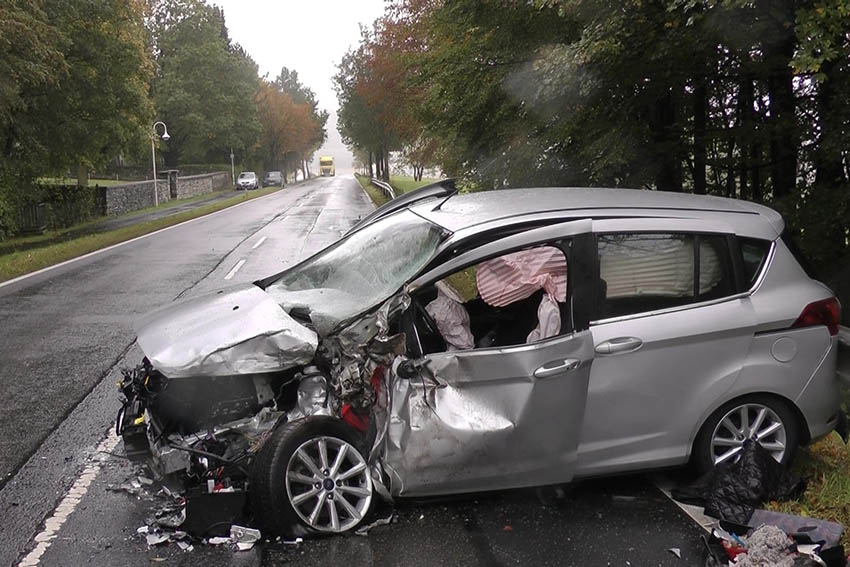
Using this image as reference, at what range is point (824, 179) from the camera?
859 cm

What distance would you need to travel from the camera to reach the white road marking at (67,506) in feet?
12.9

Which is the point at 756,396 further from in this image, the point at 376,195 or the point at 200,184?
the point at 200,184

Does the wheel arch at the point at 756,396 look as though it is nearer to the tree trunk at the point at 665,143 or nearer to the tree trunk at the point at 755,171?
the tree trunk at the point at 755,171

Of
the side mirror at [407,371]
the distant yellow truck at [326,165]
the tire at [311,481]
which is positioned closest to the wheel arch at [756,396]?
the side mirror at [407,371]

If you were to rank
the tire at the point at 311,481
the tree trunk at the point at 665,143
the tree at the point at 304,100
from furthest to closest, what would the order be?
the tree at the point at 304,100, the tree trunk at the point at 665,143, the tire at the point at 311,481

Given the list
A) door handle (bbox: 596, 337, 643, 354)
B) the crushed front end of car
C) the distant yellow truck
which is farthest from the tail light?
the distant yellow truck

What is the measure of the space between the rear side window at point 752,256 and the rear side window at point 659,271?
0.10 meters

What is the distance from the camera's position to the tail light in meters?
4.59

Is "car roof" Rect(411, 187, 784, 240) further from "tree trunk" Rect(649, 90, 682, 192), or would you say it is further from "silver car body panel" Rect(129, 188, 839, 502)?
"tree trunk" Rect(649, 90, 682, 192)

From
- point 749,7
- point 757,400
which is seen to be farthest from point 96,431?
point 749,7

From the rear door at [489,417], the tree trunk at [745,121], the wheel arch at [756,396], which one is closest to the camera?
the rear door at [489,417]

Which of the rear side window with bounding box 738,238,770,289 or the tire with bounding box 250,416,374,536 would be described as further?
the rear side window with bounding box 738,238,770,289

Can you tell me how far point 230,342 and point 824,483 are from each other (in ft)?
11.4

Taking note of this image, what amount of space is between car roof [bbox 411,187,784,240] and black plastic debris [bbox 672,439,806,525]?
131 cm
